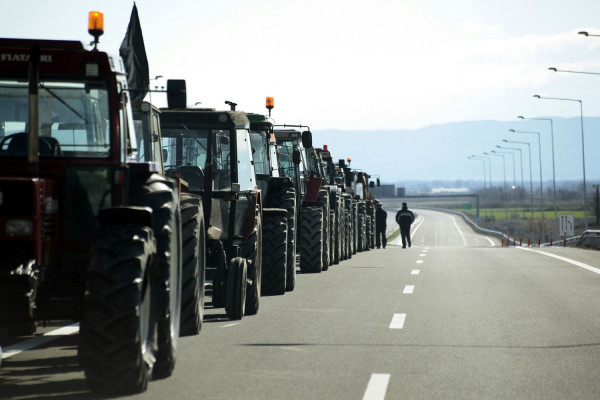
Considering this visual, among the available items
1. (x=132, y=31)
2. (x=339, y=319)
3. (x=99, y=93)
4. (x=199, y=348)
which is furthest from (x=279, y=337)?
(x=132, y=31)

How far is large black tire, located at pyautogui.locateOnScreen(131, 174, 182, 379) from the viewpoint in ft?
24.5

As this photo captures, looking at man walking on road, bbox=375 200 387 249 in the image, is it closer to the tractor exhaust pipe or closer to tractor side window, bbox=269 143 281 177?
tractor side window, bbox=269 143 281 177

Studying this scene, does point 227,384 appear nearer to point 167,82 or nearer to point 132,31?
point 167,82

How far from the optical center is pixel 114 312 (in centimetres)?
642

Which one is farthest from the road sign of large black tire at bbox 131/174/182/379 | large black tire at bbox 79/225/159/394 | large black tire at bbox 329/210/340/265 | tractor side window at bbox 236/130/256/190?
large black tire at bbox 79/225/159/394

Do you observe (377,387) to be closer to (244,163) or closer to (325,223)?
(244,163)

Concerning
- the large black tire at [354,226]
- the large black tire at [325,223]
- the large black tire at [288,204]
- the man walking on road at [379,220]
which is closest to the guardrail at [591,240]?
the man walking on road at [379,220]

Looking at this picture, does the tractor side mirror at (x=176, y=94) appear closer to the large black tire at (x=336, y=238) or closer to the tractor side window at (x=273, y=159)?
the tractor side window at (x=273, y=159)

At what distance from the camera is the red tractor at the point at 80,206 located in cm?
661

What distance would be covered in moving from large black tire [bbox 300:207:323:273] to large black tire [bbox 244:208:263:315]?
7583 millimetres

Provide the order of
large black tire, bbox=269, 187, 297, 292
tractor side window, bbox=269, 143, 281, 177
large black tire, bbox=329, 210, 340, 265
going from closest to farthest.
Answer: large black tire, bbox=269, 187, 297, 292 < tractor side window, bbox=269, 143, 281, 177 < large black tire, bbox=329, 210, 340, 265

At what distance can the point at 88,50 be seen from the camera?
7684mm

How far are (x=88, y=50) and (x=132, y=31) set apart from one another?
23.0 ft

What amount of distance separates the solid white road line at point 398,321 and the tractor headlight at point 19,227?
5397mm
